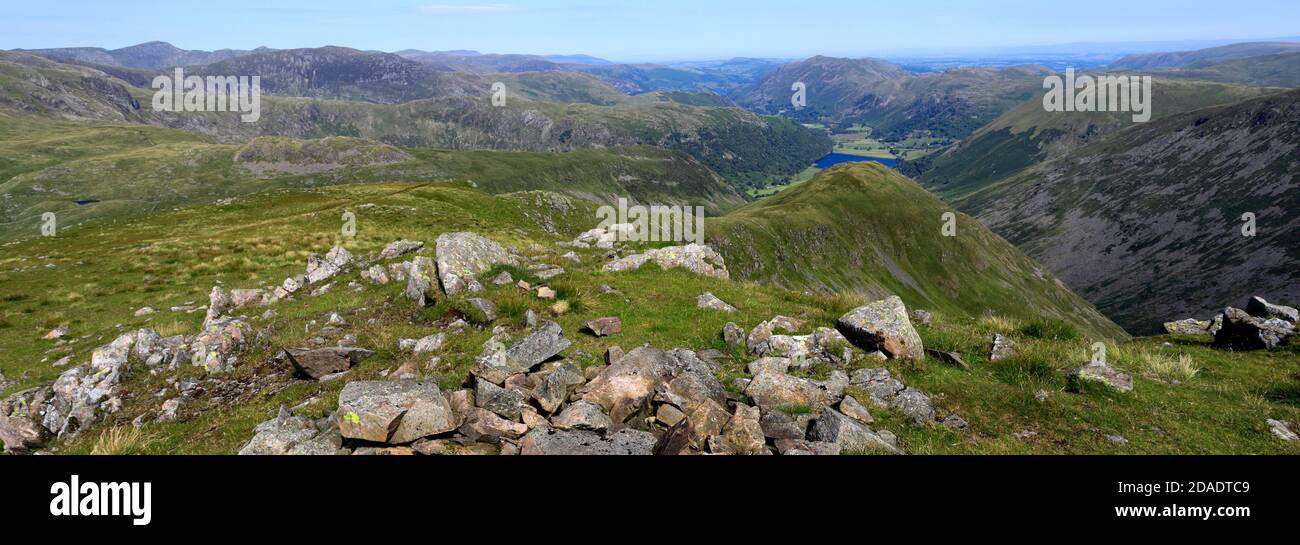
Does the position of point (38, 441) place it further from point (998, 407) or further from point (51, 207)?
point (51, 207)

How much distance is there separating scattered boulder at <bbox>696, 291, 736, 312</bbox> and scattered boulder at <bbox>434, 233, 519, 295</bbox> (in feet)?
28.4

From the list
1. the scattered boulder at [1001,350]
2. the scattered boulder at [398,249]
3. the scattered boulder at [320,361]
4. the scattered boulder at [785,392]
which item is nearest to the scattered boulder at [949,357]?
the scattered boulder at [1001,350]

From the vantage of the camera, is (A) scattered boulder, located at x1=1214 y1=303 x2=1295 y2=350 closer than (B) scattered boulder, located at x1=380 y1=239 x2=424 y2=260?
Yes

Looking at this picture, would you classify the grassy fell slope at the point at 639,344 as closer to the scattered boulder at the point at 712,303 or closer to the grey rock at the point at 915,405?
the grey rock at the point at 915,405

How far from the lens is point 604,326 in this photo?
17.2m

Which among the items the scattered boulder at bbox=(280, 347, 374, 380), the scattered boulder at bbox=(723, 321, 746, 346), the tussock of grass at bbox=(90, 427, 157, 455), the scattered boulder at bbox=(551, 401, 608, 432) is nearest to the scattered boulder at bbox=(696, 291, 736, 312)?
the scattered boulder at bbox=(723, 321, 746, 346)

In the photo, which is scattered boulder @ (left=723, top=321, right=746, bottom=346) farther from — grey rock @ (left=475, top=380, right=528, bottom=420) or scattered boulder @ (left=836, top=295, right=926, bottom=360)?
grey rock @ (left=475, top=380, right=528, bottom=420)

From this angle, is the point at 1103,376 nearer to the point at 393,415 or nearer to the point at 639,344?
the point at 639,344

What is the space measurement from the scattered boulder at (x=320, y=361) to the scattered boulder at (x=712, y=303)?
11.8 meters

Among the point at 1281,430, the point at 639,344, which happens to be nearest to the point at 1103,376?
the point at 1281,430

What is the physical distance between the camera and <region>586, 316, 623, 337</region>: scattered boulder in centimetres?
1697

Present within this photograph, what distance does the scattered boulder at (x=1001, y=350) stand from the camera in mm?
15148
